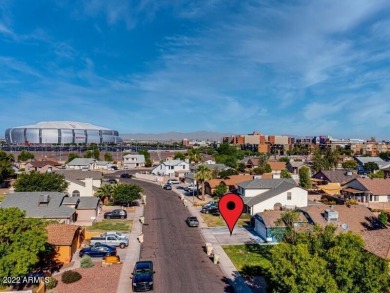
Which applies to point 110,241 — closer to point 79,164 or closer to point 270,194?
point 270,194

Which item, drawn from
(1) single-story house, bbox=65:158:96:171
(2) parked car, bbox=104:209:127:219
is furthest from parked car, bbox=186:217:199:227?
(1) single-story house, bbox=65:158:96:171

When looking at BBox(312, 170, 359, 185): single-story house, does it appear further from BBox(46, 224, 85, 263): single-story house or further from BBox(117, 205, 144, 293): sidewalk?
BBox(46, 224, 85, 263): single-story house

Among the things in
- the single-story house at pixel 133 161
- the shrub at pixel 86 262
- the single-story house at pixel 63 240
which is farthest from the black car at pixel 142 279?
the single-story house at pixel 133 161

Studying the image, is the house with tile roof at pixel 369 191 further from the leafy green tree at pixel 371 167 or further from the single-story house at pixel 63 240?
the single-story house at pixel 63 240

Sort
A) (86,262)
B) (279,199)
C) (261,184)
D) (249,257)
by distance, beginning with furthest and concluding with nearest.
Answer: (261,184) < (279,199) < (249,257) < (86,262)

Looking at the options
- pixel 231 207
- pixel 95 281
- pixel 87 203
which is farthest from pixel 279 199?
pixel 231 207

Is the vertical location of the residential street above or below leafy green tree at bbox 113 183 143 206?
below
